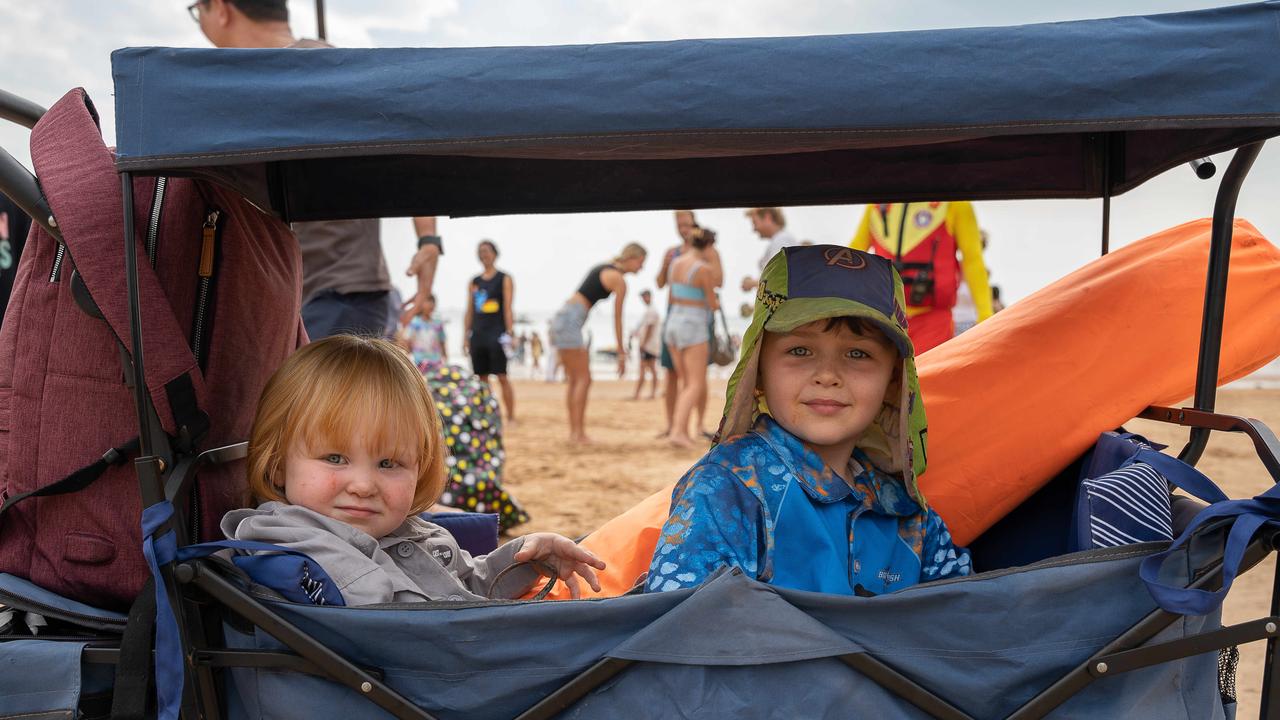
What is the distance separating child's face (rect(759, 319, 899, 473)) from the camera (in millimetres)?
1760

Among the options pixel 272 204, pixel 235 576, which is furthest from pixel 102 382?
pixel 272 204

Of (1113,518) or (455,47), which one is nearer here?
(455,47)

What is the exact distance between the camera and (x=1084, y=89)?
118cm

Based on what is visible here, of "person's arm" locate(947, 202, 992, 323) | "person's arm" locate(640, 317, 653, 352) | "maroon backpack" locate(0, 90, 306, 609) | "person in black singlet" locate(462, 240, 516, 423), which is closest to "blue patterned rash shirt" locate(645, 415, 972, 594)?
"maroon backpack" locate(0, 90, 306, 609)

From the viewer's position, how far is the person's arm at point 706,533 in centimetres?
152

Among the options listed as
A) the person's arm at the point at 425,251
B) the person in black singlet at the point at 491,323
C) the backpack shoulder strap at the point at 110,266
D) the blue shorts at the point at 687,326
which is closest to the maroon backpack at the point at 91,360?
the backpack shoulder strap at the point at 110,266

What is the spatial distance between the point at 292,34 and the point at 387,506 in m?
2.14

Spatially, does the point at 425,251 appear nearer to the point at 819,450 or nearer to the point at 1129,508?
the point at 819,450

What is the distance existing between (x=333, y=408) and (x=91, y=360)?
0.37 meters

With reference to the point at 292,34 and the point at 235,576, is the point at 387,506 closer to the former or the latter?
the point at 235,576

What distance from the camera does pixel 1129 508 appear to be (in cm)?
157

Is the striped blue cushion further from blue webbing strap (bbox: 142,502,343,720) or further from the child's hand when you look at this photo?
blue webbing strap (bbox: 142,502,343,720)

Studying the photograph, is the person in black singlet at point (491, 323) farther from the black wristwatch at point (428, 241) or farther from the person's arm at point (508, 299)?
the black wristwatch at point (428, 241)

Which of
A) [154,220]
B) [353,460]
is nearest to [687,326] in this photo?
[353,460]
